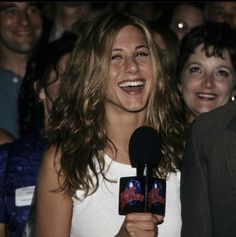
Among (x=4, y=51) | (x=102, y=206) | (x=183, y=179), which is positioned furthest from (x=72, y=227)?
(x=4, y=51)

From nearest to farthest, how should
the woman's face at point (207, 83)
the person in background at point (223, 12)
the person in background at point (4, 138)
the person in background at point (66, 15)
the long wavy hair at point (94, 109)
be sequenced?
the long wavy hair at point (94, 109) → the person in background at point (4, 138) → the woman's face at point (207, 83) → the person in background at point (223, 12) → the person in background at point (66, 15)

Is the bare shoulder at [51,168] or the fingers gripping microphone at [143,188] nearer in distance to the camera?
the fingers gripping microphone at [143,188]

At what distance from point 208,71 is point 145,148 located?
1.37m

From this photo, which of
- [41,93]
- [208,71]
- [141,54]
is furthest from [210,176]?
[41,93]

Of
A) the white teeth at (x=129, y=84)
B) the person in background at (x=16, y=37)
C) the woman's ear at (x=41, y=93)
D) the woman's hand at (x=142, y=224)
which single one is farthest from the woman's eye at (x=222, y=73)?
the person in background at (x=16, y=37)

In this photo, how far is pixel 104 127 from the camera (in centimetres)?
323

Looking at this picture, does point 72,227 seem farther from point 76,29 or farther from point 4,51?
point 4,51

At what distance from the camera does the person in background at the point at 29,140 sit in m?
3.43

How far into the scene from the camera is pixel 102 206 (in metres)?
2.98

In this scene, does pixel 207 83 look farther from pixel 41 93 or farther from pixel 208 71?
pixel 41 93

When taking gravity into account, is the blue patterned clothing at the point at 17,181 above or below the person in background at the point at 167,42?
below

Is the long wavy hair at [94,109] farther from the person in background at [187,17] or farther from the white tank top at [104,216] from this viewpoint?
the person in background at [187,17]

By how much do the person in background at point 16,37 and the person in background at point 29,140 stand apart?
0.95 m

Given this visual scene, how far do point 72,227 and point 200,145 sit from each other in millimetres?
718
